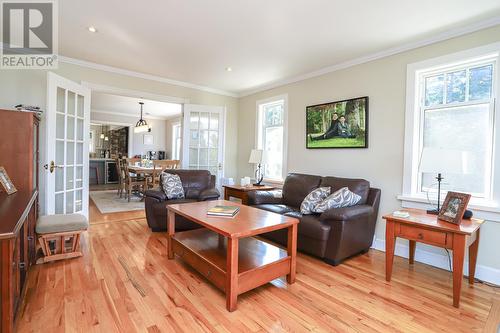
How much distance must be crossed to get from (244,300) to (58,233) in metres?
2.00

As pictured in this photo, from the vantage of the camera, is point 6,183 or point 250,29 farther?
point 250,29

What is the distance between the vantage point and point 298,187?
3.68m

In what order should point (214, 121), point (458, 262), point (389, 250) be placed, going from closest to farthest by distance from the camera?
point (458, 262), point (389, 250), point (214, 121)

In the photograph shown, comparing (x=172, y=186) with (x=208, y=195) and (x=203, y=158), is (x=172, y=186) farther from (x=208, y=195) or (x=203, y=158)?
(x=203, y=158)

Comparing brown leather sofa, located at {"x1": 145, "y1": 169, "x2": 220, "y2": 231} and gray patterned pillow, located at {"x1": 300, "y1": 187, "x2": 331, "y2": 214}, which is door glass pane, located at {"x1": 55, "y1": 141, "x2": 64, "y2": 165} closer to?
brown leather sofa, located at {"x1": 145, "y1": 169, "x2": 220, "y2": 231}

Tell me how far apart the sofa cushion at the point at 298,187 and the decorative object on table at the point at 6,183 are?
3.06m

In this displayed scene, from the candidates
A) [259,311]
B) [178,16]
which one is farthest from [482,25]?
[259,311]

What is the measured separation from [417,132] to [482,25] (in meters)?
1.12

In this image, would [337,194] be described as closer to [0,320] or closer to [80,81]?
[0,320]

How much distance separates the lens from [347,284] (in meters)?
2.31

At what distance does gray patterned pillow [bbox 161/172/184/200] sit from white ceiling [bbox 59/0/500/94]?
5.54 ft

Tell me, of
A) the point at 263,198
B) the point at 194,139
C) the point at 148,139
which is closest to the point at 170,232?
the point at 263,198

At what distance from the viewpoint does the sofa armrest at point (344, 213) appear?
261cm

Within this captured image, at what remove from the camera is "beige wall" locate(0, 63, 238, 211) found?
3330 mm
